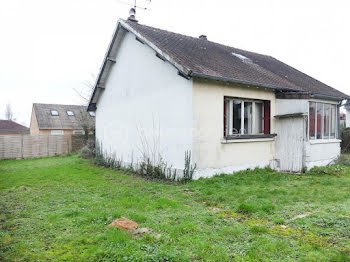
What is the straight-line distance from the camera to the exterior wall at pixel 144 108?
873cm

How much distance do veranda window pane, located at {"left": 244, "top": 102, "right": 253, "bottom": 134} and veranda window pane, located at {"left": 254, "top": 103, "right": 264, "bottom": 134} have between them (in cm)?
37

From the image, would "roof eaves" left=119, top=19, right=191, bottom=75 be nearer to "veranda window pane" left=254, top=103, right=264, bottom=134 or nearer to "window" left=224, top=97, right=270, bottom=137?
"window" left=224, top=97, right=270, bottom=137

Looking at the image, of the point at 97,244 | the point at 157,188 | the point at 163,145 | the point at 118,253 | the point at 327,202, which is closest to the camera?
the point at 118,253

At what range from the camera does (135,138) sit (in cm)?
1118

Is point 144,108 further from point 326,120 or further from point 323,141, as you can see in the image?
point 326,120

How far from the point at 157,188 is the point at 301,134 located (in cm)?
628

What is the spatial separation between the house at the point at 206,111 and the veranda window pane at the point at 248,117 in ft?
0.13

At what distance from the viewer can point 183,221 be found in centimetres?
464

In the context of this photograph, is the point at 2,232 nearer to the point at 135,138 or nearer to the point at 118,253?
the point at 118,253

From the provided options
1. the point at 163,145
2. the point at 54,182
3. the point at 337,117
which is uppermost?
the point at 337,117

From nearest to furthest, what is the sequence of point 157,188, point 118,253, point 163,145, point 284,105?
point 118,253, point 157,188, point 163,145, point 284,105

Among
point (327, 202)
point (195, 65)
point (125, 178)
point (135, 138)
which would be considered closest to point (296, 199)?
point (327, 202)

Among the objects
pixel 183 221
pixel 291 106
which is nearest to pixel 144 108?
pixel 291 106

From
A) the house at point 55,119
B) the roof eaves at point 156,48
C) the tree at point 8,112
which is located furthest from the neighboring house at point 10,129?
the roof eaves at point 156,48
